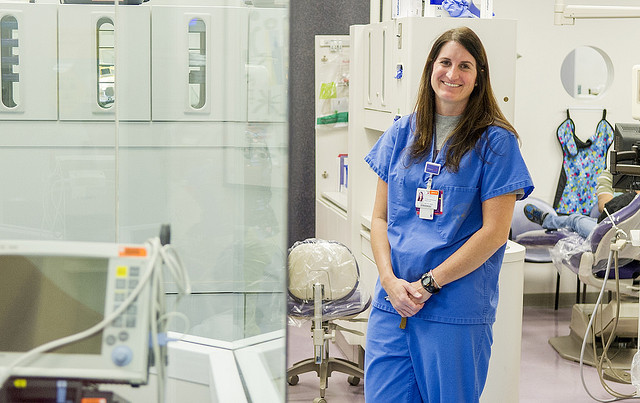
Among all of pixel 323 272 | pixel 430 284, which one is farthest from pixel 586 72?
pixel 430 284

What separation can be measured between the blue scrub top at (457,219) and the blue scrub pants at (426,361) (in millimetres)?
39

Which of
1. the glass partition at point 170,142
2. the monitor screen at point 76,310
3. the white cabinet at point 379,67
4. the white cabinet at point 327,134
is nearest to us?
the monitor screen at point 76,310

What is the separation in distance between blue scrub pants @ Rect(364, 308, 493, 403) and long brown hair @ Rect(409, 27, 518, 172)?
0.46 meters

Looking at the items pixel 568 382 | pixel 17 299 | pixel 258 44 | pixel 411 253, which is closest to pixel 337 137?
pixel 568 382

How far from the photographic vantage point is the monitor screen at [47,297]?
1.00m

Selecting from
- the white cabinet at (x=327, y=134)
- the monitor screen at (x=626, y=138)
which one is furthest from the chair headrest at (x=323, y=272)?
the white cabinet at (x=327, y=134)

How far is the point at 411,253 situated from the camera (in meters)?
2.20

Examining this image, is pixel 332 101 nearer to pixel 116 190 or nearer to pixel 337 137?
pixel 337 137

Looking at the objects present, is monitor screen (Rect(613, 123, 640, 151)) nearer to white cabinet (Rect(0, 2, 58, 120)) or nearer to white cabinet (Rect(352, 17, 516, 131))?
white cabinet (Rect(352, 17, 516, 131))

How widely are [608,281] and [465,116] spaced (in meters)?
2.52

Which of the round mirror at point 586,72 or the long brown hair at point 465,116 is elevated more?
the round mirror at point 586,72

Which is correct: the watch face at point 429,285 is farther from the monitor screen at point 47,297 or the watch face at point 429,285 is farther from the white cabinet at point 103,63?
the monitor screen at point 47,297

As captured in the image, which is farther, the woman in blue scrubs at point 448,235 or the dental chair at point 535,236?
the dental chair at point 535,236

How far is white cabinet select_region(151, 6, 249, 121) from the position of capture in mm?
1193
